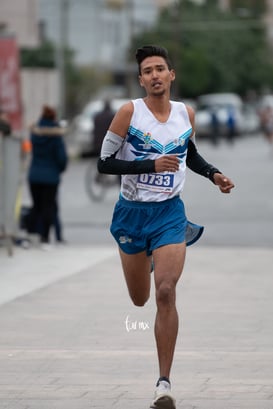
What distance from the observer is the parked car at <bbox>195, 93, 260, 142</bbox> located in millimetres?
55231

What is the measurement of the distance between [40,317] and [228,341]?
1.85m

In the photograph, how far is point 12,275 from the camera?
43.0 feet

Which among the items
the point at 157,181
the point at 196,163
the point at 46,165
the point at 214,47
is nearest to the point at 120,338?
the point at 196,163

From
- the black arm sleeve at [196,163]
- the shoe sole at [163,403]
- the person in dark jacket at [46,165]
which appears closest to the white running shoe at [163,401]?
the shoe sole at [163,403]

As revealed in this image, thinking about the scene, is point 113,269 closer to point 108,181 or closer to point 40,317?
point 40,317

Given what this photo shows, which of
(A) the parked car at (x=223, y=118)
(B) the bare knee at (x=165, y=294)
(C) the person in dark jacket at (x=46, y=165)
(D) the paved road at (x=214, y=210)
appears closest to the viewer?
(B) the bare knee at (x=165, y=294)

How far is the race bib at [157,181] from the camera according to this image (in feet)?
23.4

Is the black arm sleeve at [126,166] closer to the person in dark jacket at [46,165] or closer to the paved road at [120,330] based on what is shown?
the paved road at [120,330]

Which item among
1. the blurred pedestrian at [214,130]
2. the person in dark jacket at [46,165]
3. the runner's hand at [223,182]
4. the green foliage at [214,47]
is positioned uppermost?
the runner's hand at [223,182]

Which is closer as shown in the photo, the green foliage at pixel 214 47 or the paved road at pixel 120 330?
the paved road at pixel 120 330

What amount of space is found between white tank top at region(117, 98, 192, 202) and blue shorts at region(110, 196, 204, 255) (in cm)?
5

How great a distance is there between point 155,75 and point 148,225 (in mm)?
814

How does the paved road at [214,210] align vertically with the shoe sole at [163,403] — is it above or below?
below

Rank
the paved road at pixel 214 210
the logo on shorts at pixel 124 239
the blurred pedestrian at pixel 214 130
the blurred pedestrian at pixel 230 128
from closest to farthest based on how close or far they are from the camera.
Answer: the logo on shorts at pixel 124 239
the paved road at pixel 214 210
the blurred pedestrian at pixel 214 130
the blurred pedestrian at pixel 230 128
